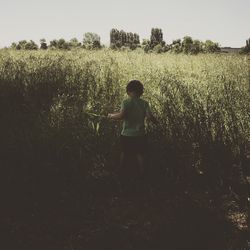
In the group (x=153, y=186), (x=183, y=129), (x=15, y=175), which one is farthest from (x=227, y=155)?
(x=15, y=175)

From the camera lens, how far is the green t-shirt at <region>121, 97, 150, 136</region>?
3.98 metres

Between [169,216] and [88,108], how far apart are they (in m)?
2.43

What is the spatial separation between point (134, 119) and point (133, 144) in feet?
1.00

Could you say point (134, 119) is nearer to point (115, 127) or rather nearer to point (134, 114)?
point (134, 114)

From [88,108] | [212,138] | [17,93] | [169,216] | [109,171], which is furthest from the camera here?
[17,93]

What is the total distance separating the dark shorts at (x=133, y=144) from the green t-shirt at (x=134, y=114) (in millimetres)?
51

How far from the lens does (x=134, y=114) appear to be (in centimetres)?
400

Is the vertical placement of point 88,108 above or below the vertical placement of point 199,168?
above

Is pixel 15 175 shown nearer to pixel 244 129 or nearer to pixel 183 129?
pixel 183 129

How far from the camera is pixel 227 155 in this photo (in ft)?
14.7

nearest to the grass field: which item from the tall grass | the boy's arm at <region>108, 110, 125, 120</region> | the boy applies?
the tall grass

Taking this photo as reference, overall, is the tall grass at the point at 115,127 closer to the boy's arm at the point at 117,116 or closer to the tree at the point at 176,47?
the boy's arm at the point at 117,116

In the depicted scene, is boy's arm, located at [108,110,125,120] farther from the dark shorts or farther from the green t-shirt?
the dark shorts

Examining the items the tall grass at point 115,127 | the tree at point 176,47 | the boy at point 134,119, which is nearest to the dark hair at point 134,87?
the boy at point 134,119
